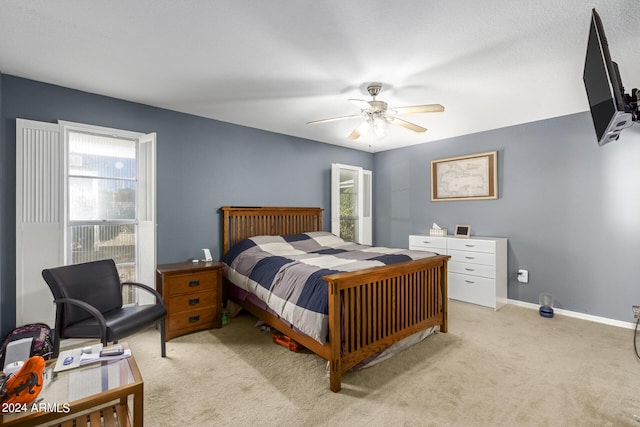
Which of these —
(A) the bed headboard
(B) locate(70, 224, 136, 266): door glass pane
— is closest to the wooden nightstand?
(B) locate(70, 224, 136, 266): door glass pane

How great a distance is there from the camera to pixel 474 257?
13.5 ft

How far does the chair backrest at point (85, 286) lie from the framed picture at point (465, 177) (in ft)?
15.1

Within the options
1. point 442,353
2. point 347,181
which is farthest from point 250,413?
point 347,181

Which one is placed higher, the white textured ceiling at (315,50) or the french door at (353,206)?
the white textured ceiling at (315,50)

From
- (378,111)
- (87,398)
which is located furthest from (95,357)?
(378,111)

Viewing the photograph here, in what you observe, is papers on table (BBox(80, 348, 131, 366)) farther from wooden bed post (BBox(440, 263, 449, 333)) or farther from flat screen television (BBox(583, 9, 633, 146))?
flat screen television (BBox(583, 9, 633, 146))

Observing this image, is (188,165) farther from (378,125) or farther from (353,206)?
(353,206)

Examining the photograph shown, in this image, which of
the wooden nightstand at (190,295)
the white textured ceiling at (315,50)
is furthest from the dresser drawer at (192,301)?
the white textured ceiling at (315,50)

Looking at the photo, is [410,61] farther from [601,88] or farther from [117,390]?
[117,390]

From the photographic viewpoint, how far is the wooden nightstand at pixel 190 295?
298 cm

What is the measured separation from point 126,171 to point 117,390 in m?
2.62

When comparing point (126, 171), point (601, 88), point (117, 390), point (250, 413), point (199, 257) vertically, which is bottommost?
point (250, 413)

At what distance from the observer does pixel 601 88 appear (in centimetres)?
165

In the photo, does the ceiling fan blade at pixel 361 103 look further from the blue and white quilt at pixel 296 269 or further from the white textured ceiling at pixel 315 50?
the blue and white quilt at pixel 296 269
